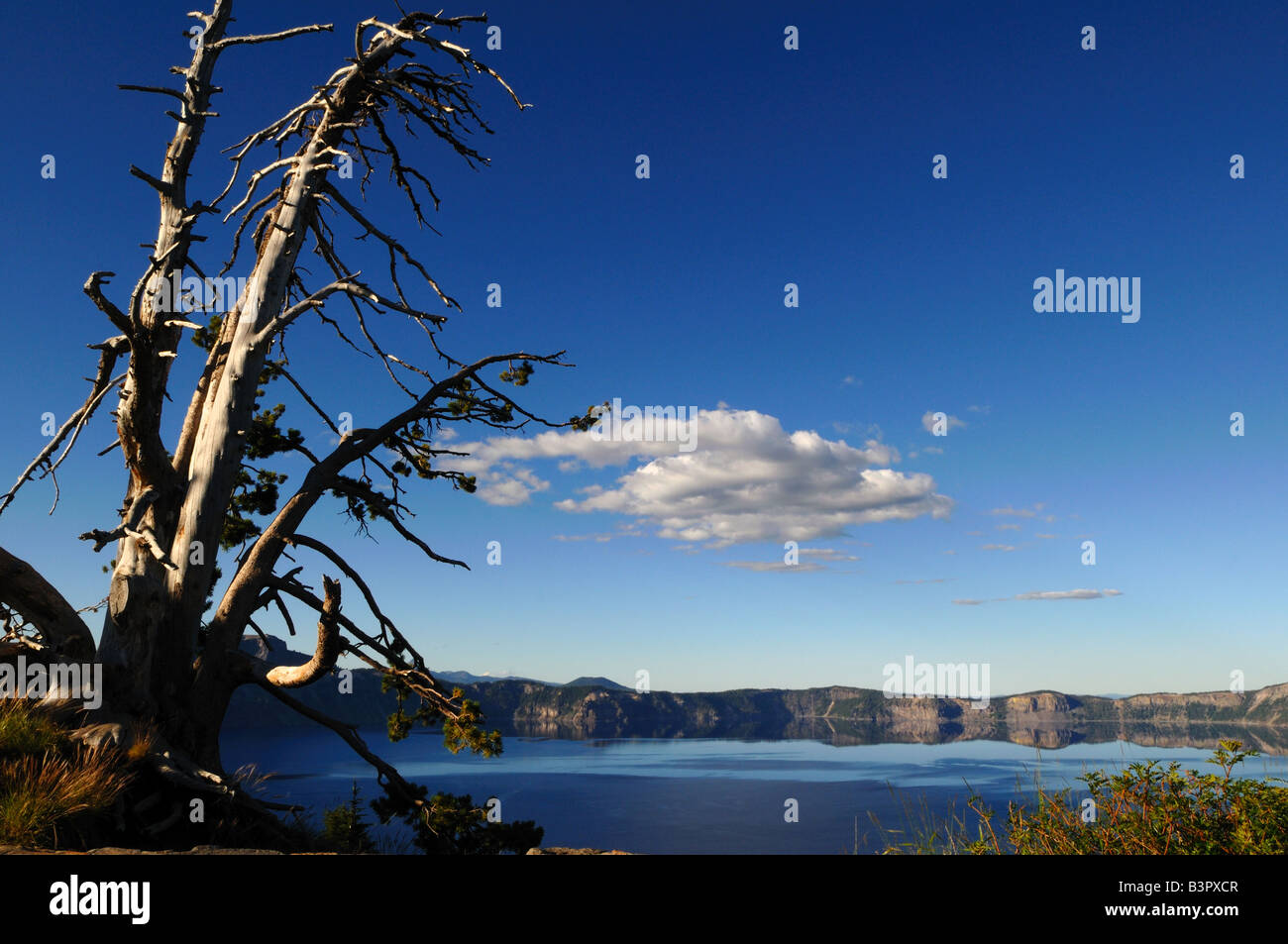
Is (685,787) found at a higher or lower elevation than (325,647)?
lower

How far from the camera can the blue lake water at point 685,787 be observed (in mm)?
83500

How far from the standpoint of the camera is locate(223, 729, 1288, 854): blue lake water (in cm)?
8350

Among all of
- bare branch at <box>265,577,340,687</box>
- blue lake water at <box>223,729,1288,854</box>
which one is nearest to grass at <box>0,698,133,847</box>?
bare branch at <box>265,577,340,687</box>

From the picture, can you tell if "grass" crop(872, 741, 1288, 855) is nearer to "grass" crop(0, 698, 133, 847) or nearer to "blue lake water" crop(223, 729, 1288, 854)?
"grass" crop(0, 698, 133, 847)

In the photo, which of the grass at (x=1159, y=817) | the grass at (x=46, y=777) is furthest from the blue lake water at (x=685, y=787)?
the grass at (x=1159, y=817)

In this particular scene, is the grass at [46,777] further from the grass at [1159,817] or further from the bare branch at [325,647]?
the grass at [1159,817]

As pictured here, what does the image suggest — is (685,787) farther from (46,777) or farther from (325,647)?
(46,777)

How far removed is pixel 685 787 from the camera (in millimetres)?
131750

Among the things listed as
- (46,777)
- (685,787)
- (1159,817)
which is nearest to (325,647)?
(46,777)
